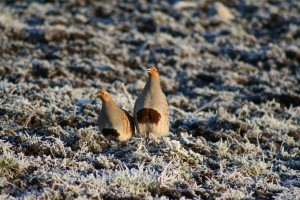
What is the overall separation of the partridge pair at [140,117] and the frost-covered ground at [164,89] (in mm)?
254

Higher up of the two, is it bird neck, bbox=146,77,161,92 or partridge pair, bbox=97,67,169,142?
bird neck, bbox=146,77,161,92

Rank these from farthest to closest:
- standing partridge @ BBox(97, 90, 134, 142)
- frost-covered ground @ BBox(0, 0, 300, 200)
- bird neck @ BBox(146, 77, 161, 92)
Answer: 1. bird neck @ BBox(146, 77, 161, 92)
2. standing partridge @ BBox(97, 90, 134, 142)
3. frost-covered ground @ BBox(0, 0, 300, 200)

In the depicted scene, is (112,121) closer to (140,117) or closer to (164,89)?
(140,117)

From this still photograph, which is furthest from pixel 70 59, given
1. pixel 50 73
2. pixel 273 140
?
pixel 273 140

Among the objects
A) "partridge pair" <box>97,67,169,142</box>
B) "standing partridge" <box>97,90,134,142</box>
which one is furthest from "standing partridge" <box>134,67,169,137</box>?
"standing partridge" <box>97,90,134,142</box>

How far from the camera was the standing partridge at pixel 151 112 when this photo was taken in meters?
5.95

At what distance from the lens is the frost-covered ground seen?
17.1 ft

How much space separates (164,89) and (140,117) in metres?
4.81

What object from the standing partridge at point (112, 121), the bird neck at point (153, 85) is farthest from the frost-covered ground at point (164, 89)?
the bird neck at point (153, 85)

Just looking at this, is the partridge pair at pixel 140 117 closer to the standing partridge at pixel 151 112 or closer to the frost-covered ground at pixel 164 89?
the standing partridge at pixel 151 112

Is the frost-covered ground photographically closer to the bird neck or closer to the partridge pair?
the partridge pair

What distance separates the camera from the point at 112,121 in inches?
232

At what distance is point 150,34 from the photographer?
14633 millimetres

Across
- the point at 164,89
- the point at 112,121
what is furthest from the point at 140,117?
the point at 164,89
